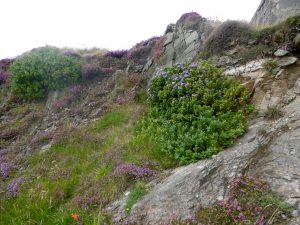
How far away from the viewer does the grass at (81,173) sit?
650 centimetres

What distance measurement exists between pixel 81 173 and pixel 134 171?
2074 millimetres

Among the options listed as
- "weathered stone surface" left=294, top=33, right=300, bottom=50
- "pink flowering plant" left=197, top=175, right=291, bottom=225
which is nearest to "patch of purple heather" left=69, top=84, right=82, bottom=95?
"weathered stone surface" left=294, top=33, right=300, bottom=50

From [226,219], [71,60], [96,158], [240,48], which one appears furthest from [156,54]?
[226,219]

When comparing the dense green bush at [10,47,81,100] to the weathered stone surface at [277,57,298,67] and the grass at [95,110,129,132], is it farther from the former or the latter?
the weathered stone surface at [277,57,298,67]

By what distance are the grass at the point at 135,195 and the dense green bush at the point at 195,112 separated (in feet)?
3.96

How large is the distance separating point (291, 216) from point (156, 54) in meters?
12.4

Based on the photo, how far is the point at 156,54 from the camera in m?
15.2

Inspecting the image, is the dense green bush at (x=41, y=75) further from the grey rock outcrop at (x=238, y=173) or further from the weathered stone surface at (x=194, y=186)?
the weathered stone surface at (x=194, y=186)

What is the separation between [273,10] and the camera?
12.4 metres

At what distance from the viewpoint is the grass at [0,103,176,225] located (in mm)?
6496

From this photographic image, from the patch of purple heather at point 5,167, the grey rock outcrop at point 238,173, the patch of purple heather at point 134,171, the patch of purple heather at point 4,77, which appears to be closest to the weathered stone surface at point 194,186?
the grey rock outcrop at point 238,173

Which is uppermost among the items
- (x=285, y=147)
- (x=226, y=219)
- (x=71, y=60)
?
(x=71, y=60)

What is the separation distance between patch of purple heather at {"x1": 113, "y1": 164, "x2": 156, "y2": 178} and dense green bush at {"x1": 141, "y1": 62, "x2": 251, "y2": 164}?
0.79 m

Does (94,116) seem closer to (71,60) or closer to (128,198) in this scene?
(71,60)
